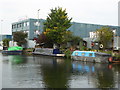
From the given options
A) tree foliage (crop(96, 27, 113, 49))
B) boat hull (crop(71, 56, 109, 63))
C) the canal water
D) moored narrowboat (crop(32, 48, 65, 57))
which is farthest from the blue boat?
tree foliage (crop(96, 27, 113, 49))

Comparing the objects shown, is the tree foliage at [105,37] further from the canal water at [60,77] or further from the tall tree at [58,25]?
the canal water at [60,77]

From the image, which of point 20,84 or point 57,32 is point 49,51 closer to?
point 57,32

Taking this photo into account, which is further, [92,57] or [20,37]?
[20,37]

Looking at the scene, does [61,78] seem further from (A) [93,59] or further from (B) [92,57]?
(B) [92,57]

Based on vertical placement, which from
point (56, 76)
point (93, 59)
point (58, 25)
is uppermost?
point (58, 25)

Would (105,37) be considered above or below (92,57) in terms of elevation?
above

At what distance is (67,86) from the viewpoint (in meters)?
15.8

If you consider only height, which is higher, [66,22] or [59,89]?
[66,22]

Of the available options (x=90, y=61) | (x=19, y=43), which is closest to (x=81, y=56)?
(x=90, y=61)

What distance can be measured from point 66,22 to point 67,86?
1479 inches

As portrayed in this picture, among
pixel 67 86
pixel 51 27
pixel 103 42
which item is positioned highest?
pixel 51 27

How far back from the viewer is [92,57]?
3425cm

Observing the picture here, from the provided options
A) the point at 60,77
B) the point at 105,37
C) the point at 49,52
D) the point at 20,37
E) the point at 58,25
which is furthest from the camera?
the point at 20,37

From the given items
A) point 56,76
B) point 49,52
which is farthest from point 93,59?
point 49,52
